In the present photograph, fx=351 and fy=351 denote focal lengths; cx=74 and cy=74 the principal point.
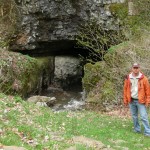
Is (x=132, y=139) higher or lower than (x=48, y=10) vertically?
lower

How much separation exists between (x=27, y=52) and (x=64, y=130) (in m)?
17.1

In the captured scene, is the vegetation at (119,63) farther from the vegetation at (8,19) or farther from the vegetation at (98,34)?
the vegetation at (8,19)

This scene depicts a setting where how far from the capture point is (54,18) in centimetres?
2523

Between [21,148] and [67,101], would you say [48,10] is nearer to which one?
[67,101]

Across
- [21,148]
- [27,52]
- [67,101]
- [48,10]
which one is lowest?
[67,101]

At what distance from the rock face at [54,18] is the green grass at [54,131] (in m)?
11.4

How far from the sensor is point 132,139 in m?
10.8

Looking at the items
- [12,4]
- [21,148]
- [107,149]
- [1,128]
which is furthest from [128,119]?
[12,4]

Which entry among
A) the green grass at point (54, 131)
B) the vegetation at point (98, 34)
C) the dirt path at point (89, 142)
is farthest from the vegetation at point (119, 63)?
the dirt path at point (89, 142)

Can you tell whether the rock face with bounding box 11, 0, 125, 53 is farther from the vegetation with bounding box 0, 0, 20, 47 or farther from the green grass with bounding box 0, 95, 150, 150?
the green grass with bounding box 0, 95, 150, 150

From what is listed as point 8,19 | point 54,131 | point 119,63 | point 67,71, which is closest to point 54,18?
point 8,19

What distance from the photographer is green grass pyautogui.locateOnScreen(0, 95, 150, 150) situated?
8617 mm

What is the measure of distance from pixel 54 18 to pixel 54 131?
624 inches

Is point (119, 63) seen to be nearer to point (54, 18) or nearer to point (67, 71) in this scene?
point (54, 18)
